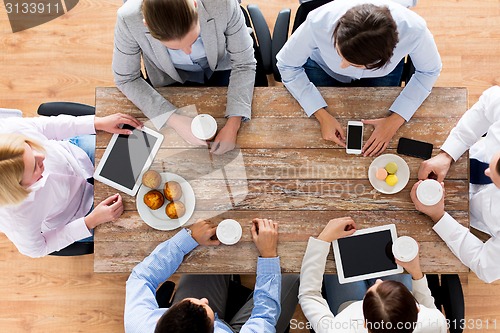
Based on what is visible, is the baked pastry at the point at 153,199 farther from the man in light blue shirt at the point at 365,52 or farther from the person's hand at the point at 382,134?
the person's hand at the point at 382,134

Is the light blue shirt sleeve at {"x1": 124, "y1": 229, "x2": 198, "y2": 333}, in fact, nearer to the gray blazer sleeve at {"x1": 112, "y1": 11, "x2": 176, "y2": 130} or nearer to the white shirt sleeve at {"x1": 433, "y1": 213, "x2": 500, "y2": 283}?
the gray blazer sleeve at {"x1": 112, "y1": 11, "x2": 176, "y2": 130}

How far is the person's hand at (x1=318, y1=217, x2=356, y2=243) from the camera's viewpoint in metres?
1.79

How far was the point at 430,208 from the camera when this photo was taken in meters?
1.78

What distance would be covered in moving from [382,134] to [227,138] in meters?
0.59

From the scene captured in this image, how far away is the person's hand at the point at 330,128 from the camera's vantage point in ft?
6.15

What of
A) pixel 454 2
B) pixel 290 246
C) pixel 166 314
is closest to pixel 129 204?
pixel 166 314

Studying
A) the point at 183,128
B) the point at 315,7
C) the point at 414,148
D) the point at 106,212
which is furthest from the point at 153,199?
the point at 315,7

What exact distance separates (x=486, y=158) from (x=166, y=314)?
134 cm

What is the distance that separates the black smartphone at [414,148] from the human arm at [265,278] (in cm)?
57

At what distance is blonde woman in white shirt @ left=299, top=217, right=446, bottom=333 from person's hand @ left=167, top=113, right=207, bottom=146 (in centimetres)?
58

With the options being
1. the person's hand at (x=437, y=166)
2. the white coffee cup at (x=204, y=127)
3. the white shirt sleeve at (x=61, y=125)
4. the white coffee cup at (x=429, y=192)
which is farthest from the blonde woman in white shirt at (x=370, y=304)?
the white shirt sleeve at (x=61, y=125)

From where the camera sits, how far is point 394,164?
6.01ft

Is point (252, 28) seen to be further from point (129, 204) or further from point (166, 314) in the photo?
point (166, 314)

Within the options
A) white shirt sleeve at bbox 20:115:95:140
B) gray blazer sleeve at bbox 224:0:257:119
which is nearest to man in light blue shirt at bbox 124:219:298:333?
gray blazer sleeve at bbox 224:0:257:119
